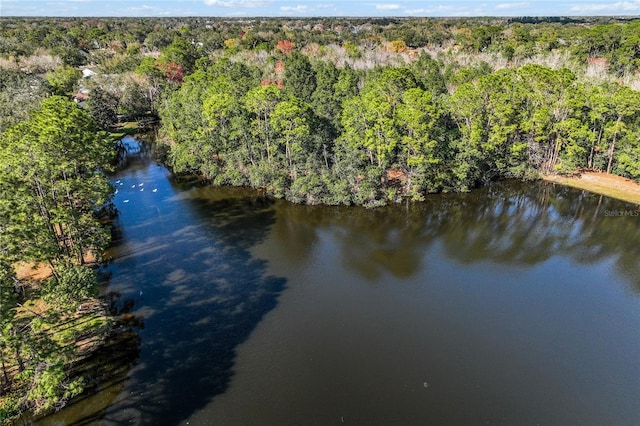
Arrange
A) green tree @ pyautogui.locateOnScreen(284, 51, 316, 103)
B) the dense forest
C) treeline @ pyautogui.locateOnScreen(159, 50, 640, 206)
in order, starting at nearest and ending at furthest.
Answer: the dense forest, treeline @ pyautogui.locateOnScreen(159, 50, 640, 206), green tree @ pyautogui.locateOnScreen(284, 51, 316, 103)

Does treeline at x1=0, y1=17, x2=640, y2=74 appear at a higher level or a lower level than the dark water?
higher

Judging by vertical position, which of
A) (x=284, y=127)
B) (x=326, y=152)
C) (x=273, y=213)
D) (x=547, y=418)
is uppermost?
(x=284, y=127)

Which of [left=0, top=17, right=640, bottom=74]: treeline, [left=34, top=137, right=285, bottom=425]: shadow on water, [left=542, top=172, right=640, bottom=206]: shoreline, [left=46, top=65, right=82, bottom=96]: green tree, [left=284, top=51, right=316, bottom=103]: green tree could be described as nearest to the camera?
[left=34, top=137, right=285, bottom=425]: shadow on water

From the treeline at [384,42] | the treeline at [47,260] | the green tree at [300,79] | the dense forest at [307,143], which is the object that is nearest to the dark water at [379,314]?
the treeline at [47,260]

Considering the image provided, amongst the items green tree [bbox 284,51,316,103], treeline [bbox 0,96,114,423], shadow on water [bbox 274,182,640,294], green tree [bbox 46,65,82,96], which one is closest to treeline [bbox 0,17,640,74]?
green tree [bbox 46,65,82,96]

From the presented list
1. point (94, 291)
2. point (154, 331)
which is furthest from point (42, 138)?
point (154, 331)

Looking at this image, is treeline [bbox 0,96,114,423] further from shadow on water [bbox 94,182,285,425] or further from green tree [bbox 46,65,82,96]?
green tree [bbox 46,65,82,96]

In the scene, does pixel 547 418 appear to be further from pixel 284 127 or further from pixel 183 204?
pixel 183 204
